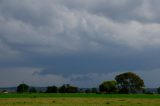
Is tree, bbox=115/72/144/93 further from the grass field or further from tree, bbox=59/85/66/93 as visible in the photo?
the grass field

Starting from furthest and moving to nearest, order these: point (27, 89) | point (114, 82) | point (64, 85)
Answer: point (27, 89)
point (64, 85)
point (114, 82)

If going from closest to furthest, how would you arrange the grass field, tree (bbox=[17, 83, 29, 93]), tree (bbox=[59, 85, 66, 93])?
1. the grass field
2. tree (bbox=[59, 85, 66, 93])
3. tree (bbox=[17, 83, 29, 93])

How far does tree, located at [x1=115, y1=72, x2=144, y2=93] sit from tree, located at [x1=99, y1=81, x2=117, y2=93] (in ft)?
8.38

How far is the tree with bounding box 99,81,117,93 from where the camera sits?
14000 centimetres

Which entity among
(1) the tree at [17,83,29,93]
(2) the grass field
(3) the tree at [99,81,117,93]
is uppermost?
(1) the tree at [17,83,29,93]

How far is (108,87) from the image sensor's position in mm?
141250

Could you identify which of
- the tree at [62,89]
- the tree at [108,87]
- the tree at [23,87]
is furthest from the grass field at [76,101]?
the tree at [23,87]

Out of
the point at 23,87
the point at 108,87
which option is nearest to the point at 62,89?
the point at 108,87

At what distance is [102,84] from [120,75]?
735 cm

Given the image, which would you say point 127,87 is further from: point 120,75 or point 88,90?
point 88,90

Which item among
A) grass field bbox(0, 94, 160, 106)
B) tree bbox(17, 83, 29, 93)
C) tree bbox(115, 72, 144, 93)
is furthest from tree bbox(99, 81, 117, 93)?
grass field bbox(0, 94, 160, 106)

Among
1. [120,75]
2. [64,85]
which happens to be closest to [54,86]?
[64,85]

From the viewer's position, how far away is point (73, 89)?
15175 centimetres

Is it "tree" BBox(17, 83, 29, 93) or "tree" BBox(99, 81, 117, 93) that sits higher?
"tree" BBox(17, 83, 29, 93)
